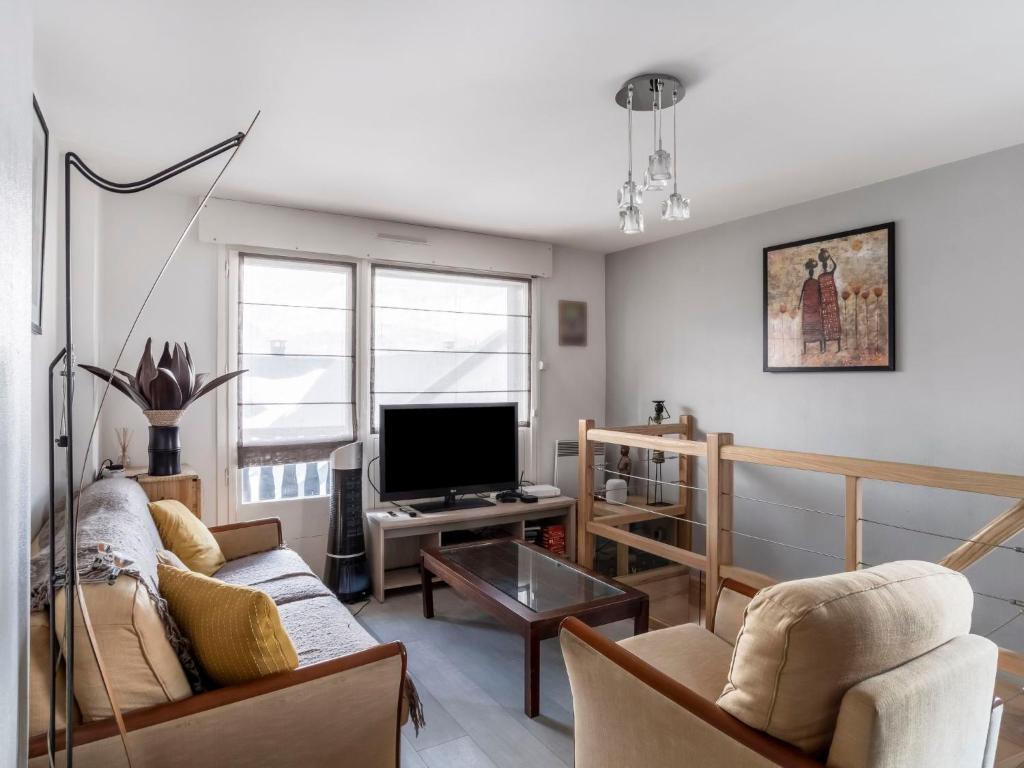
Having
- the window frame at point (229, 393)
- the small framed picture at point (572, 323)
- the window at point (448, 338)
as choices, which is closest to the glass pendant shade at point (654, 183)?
the window at point (448, 338)

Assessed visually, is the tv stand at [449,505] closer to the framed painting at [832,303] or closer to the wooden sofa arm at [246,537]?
the wooden sofa arm at [246,537]

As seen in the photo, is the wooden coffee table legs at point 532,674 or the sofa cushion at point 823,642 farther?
the wooden coffee table legs at point 532,674

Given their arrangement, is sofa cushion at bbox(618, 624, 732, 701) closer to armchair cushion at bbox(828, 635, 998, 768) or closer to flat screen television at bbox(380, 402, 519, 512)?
armchair cushion at bbox(828, 635, 998, 768)

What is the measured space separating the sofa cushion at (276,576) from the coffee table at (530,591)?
69cm

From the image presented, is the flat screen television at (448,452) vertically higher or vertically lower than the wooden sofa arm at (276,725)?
higher

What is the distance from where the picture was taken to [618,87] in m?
2.18

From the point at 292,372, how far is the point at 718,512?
8.62 ft

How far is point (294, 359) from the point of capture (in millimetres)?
3844

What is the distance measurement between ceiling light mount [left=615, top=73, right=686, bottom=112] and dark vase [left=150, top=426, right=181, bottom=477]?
2547mm

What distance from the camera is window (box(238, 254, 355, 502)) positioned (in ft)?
12.2

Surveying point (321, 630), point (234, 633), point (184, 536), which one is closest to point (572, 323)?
point (184, 536)

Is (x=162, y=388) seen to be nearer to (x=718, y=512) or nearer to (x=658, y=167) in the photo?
(x=658, y=167)

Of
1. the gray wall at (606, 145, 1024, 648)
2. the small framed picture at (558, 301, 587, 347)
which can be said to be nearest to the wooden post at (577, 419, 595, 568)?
the gray wall at (606, 145, 1024, 648)

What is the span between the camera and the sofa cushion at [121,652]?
1.33 meters
